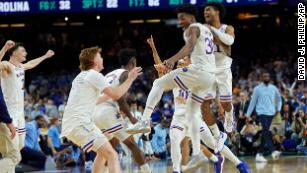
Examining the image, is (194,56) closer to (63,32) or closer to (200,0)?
(200,0)

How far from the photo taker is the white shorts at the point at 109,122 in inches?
405

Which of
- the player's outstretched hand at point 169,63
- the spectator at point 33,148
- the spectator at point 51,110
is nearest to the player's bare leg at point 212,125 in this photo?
the player's outstretched hand at point 169,63

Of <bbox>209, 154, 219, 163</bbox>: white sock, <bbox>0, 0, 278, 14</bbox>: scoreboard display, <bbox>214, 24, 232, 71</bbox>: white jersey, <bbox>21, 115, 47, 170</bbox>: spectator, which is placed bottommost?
<bbox>21, 115, 47, 170</bbox>: spectator

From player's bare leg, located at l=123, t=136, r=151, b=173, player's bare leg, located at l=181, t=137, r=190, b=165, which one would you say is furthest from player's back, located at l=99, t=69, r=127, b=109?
player's bare leg, located at l=181, t=137, r=190, b=165

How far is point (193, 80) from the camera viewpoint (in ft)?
34.4

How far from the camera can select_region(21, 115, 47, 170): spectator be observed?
46.8 ft

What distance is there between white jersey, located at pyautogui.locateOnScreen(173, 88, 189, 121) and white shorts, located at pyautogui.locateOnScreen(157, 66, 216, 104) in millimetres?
1080

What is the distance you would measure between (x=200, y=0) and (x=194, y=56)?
9.57 metres

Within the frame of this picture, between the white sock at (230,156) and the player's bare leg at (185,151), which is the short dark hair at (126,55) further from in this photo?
the player's bare leg at (185,151)

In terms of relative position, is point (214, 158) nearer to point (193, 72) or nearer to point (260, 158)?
point (193, 72)

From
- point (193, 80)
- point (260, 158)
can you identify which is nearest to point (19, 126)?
point (193, 80)

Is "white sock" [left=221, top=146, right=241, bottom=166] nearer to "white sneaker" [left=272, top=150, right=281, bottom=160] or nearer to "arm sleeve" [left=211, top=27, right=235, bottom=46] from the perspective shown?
"arm sleeve" [left=211, top=27, right=235, bottom=46]

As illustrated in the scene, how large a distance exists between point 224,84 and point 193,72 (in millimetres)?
1183

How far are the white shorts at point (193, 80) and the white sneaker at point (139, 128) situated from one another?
2.16 feet
